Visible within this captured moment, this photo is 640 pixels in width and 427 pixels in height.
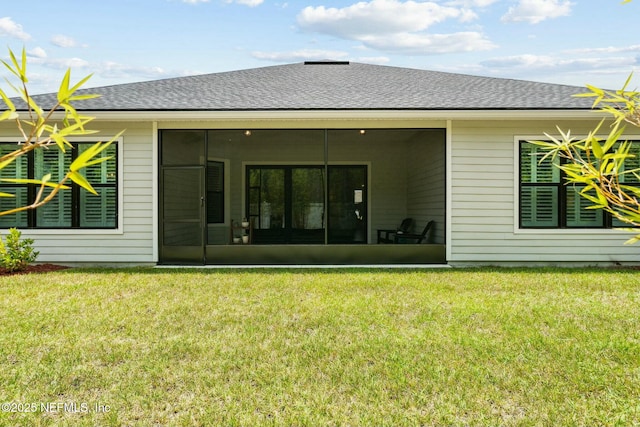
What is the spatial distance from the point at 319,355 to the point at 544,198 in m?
6.92

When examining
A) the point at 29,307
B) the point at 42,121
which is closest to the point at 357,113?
the point at 29,307

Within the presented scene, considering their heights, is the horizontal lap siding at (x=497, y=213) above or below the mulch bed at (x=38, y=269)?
above

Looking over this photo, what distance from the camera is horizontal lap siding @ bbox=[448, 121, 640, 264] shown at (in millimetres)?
9164

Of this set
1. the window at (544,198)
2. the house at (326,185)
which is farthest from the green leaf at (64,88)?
the window at (544,198)

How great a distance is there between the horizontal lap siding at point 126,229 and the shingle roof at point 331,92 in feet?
2.51

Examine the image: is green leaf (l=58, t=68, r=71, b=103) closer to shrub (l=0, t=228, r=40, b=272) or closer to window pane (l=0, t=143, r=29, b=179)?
shrub (l=0, t=228, r=40, b=272)

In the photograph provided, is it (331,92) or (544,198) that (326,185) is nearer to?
(331,92)

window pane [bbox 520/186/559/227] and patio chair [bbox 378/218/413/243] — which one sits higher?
window pane [bbox 520/186/559/227]

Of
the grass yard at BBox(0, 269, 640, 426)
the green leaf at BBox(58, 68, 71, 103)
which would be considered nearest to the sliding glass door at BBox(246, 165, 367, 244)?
the grass yard at BBox(0, 269, 640, 426)

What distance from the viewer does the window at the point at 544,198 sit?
922 centimetres

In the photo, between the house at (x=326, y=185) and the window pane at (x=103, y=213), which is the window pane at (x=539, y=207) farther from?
the window pane at (x=103, y=213)

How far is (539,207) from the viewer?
9.26 metres

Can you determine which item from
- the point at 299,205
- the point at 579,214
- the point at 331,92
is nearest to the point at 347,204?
the point at 299,205

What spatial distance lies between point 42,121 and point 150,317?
437 centimetres
